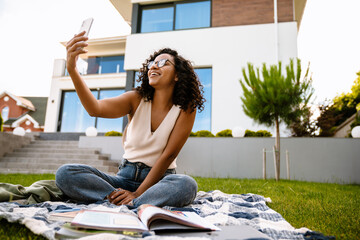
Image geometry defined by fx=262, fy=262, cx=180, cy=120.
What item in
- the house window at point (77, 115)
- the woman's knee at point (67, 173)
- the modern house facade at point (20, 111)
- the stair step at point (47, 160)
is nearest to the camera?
the woman's knee at point (67, 173)

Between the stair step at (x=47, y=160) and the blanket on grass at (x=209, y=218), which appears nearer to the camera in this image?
the blanket on grass at (x=209, y=218)

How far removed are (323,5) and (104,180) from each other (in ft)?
37.6

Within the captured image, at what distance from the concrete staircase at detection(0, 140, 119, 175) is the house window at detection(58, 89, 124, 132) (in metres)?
4.07

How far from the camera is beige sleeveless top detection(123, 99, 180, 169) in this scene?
247 cm

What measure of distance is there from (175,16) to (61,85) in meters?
8.31

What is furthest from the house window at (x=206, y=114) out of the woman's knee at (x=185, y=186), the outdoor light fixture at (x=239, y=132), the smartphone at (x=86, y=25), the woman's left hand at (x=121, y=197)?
the smartphone at (x=86, y=25)

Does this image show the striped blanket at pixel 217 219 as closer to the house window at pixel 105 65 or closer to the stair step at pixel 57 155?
the stair step at pixel 57 155

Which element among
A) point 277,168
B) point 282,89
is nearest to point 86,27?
point 282,89

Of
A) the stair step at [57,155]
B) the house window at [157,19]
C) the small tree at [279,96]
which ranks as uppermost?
the house window at [157,19]

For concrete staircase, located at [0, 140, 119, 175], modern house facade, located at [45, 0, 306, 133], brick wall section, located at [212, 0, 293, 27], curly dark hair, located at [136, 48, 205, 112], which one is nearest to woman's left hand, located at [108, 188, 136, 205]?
curly dark hair, located at [136, 48, 205, 112]

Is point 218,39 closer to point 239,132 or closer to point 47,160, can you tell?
point 239,132

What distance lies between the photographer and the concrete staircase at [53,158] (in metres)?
8.25

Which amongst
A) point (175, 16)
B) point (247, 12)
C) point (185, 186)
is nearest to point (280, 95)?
point (185, 186)

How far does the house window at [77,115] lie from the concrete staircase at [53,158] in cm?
407
